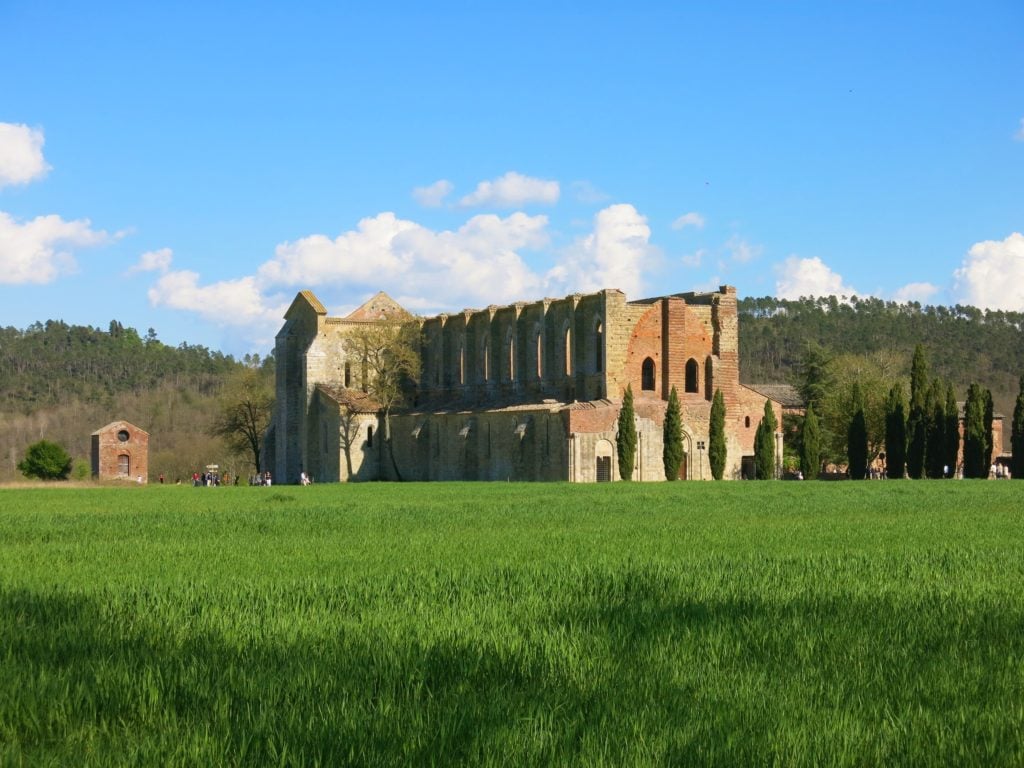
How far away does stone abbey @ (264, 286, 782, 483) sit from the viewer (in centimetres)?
5325

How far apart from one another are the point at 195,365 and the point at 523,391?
80839 millimetres

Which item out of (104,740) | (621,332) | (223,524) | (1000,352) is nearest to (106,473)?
(621,332)

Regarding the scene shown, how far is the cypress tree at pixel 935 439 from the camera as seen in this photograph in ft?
181

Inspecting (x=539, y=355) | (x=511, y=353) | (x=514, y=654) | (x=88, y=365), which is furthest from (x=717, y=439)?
(x=88, y=365)

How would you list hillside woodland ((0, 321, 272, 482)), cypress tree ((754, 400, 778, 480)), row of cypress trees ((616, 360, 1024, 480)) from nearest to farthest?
row of cypress trees ((616, 360, 1024, 480))
cypress tree ((754, 400, 778, 480))
hillside woodland ((0, 321, 272, 482))

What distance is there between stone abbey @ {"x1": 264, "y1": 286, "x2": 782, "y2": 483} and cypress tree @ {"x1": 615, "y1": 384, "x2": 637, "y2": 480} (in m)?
0.46

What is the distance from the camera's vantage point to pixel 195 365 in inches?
5305

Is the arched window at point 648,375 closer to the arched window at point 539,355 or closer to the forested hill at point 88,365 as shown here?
the arched window at point 539,355

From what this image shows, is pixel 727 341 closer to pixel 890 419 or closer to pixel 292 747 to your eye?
pixel 890 419

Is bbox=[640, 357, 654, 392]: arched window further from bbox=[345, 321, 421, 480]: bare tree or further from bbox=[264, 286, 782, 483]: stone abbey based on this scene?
bbox=[345, 321, 421, 480]: bare tree

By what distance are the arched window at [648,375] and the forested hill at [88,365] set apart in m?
71.2

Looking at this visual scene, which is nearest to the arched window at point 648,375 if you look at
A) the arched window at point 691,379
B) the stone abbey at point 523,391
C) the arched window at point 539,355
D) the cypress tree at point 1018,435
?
the stone abbey at point 523,391

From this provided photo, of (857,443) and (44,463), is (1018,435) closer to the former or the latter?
(857,443)

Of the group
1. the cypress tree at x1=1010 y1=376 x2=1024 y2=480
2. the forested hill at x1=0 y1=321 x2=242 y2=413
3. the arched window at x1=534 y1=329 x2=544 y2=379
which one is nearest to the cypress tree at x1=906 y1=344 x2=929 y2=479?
the cypress tree at x1=1010 y1=376 x2=1024 y2=480
